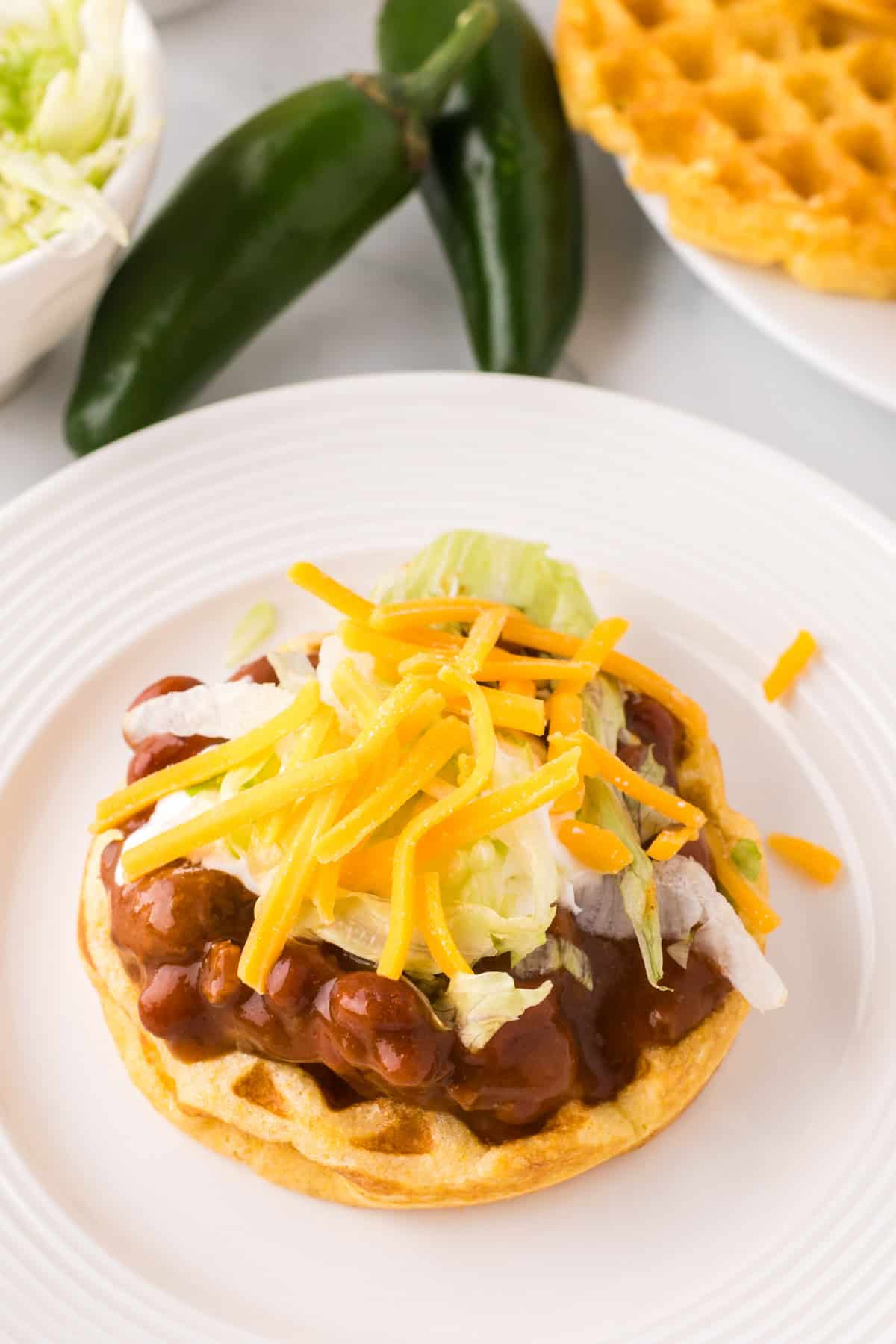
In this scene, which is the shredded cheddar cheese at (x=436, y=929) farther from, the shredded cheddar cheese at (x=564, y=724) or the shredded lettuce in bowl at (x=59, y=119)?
the shredded lettuce in bowl at (x=59, y=119)

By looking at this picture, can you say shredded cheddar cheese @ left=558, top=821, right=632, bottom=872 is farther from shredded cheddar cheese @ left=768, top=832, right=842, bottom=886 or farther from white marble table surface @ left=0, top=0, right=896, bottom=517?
white marble table surface @ left=0, top=0, right=896, bottom=517

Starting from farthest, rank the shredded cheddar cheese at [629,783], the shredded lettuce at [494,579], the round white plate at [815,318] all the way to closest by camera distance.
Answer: the round white plate at [815,318] → the shredded lettuce at [494,579] → the shredded cheddar cheese at [629,783]

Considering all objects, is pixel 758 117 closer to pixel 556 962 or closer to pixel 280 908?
pixel 556 962

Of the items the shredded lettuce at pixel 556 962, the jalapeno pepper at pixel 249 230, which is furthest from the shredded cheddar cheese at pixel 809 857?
the jalapeno pepper at pixel 249 230

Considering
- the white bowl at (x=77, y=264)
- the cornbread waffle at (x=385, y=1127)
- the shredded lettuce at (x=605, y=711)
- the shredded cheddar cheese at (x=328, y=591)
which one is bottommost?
the cornbread waffle at (x=385, y=1127)

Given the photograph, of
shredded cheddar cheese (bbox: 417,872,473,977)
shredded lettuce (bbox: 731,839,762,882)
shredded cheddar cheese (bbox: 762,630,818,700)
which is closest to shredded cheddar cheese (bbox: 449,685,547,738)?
shredded cheddar cheese (bbox: 417,872,473,977)

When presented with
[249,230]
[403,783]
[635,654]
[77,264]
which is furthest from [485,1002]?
[249,230]

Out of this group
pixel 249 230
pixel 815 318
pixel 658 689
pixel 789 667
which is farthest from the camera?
pixel 249 230
